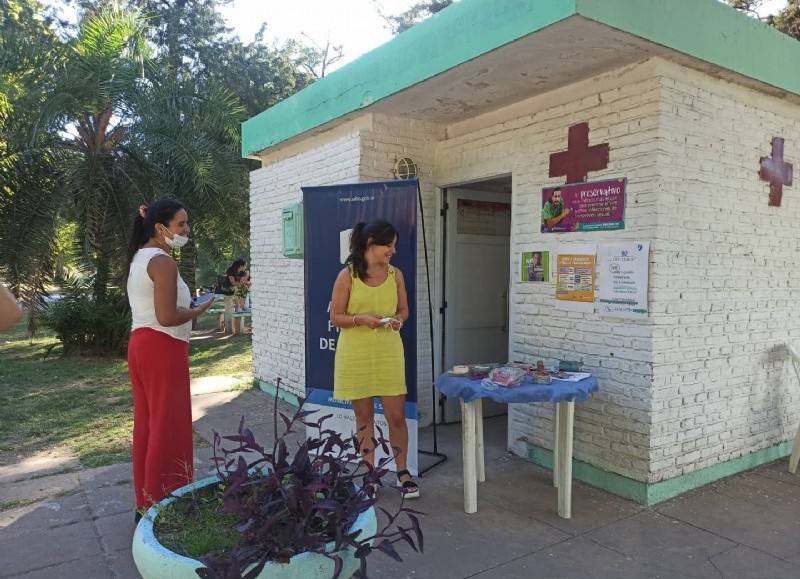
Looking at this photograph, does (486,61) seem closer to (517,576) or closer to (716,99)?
(716,99)

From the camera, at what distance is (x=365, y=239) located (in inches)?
150

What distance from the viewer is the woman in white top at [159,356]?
10.4ft

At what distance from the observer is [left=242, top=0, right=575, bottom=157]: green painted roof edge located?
11.2 feet

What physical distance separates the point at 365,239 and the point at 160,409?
1579 mm

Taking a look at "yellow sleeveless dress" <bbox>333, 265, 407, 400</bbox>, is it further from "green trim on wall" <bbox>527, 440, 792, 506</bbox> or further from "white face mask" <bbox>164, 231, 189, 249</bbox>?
"green trim on wall" <bbox>527, 440, 792, 506</bbox>

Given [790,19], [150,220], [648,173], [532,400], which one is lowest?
[532,400]

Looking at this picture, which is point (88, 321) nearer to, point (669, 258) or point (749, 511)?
point (669, 258)

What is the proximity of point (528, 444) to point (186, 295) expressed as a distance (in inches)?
116

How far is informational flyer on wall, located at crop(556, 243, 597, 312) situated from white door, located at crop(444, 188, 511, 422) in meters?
1.49

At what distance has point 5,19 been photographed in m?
18.0

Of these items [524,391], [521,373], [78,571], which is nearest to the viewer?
[78,571]

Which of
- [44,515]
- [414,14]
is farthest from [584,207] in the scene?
[414,14]

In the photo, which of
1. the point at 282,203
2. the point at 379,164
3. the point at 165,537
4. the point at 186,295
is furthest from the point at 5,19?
the point at 165,537

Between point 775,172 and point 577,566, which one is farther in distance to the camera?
point 775,172
